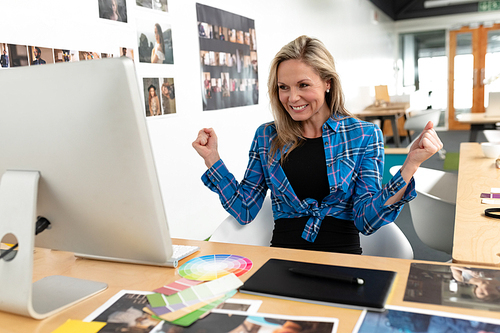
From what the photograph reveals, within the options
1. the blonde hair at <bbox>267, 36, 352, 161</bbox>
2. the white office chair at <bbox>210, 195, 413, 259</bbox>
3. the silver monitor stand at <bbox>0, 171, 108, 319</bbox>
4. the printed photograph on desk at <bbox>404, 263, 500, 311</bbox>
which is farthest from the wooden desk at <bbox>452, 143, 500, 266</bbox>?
the silver monitor stand at <bbox>0, 171, 108, 319</bbox>

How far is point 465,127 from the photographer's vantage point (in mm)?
10500

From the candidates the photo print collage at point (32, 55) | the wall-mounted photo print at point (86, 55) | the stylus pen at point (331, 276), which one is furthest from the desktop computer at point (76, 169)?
the wall-mounted photo print at point (86, 55)

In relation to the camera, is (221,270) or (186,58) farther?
(186,58)

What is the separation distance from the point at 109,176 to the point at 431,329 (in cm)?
63

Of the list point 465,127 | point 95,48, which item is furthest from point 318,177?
Result: point 465,127

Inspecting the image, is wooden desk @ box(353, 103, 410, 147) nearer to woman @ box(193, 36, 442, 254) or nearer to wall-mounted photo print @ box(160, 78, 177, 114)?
wall-mounted photo print @ box(160, 78, 177, 114)

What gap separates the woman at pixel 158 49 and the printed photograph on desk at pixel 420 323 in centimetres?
212

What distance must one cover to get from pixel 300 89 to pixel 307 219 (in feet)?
1.62

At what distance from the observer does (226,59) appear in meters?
3.37

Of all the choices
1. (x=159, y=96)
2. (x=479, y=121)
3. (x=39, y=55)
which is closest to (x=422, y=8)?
(x=479, y=121)

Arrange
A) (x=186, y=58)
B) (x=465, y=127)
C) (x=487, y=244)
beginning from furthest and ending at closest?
(x=465, y=127), (x=186, y=58), (x=487, y=244)

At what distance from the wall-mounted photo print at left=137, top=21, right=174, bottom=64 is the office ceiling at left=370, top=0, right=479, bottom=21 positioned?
7.86 metres

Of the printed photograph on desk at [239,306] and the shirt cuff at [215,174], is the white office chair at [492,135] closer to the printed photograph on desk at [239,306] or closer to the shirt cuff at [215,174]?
the shirt cuff at [215,174]

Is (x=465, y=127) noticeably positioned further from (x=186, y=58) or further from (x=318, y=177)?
(x=318, y=177)
